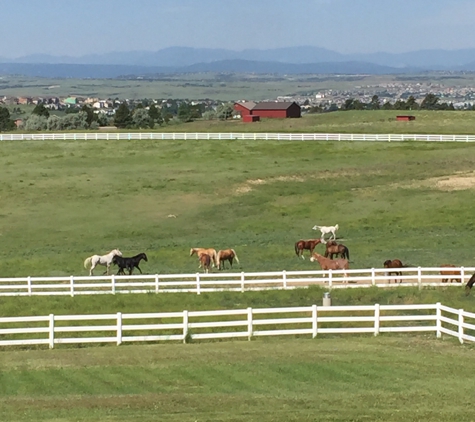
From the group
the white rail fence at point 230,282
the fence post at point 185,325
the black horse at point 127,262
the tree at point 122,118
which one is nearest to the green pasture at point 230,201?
the black horse at point 127,262

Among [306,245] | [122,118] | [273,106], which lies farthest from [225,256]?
[122,118]

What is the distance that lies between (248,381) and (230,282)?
1171 cm

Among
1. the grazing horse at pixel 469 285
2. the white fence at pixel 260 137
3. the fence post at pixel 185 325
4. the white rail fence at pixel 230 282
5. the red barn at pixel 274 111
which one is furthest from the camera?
the red barn at pixel 274 111

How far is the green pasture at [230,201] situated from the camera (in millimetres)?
36906

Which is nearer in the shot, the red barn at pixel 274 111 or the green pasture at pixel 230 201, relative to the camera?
the green pasture at pixel 230 201

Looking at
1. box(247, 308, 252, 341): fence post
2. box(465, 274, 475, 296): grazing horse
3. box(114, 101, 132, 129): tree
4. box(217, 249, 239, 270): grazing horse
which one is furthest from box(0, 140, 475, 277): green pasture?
box(114, 101, 132, 129): tree

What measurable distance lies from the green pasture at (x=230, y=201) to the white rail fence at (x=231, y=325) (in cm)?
948

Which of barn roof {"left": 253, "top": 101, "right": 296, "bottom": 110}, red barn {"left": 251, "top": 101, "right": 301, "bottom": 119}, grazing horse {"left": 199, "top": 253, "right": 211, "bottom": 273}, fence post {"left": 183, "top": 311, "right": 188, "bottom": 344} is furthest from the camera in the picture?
barn roof {"left": 253, "top": 101, "right": 296, "bottom": 110}

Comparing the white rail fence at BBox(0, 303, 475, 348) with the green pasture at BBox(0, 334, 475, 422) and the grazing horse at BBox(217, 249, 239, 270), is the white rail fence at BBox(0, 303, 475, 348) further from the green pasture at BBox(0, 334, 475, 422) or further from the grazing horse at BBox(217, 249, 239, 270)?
the grazing horse at BBox(217, 249, 239, 270)

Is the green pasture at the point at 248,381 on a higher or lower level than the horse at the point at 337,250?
higher

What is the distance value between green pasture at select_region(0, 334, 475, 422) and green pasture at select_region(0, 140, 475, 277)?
515 inches

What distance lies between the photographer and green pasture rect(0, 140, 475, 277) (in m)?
36.9

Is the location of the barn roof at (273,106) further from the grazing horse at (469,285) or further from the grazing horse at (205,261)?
the grazing horse at (469,285)

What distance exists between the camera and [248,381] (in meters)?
16.1
